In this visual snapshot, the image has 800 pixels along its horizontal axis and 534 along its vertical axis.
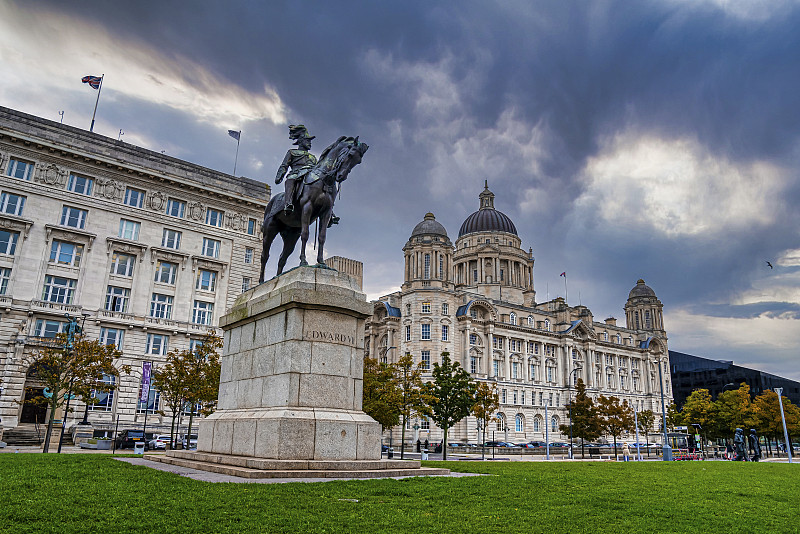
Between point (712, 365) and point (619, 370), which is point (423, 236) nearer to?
point (619, 370)

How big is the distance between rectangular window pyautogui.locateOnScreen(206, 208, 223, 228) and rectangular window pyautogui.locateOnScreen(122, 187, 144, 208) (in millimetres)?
6181

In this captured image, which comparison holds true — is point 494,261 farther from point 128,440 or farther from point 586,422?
point 128,440

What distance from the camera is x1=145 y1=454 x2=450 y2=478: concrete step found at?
425 inches

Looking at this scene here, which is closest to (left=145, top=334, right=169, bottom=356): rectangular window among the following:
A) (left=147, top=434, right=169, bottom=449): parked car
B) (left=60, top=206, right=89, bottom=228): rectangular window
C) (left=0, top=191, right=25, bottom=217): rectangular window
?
(left=147, top=434, right=169, bottom=449): parked car

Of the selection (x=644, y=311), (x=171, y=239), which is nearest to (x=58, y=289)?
(x=171, y=239)

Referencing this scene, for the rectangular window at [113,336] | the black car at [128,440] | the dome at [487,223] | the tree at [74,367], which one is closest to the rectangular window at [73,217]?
the rectangular window at [113,336]

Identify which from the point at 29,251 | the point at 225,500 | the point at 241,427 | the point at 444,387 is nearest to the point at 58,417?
the point at 29,251

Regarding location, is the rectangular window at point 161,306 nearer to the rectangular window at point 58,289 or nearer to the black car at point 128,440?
the rectangular window at point 58,289

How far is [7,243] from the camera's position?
153 ft

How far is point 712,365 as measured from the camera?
466 feet

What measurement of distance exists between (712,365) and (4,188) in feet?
494

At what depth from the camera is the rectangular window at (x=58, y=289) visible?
4728cm

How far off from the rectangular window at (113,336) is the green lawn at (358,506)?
131ft

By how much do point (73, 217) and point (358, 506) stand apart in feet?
168
